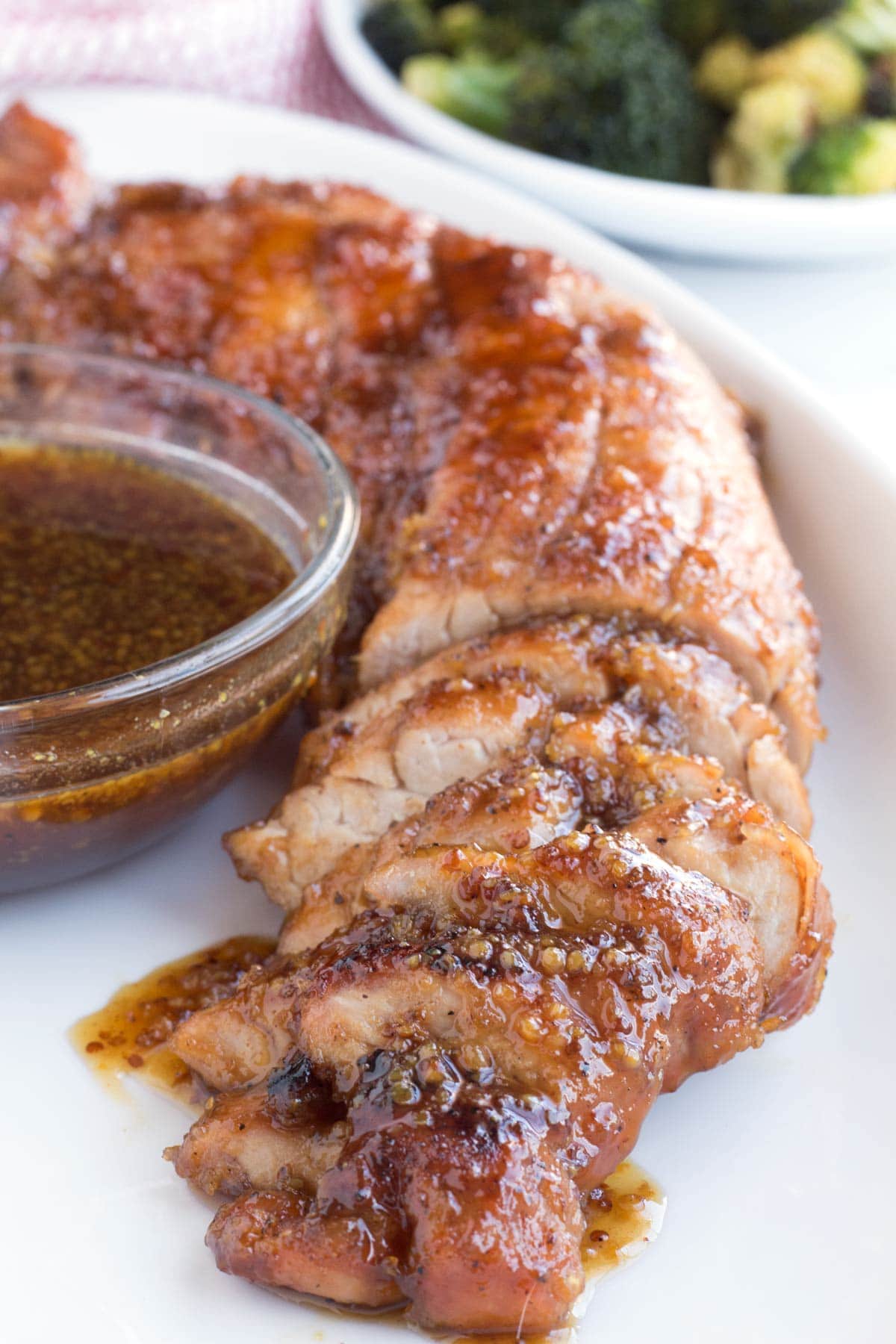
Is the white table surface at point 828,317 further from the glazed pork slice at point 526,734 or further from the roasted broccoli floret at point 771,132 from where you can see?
the glazed pork slice at point 526,734

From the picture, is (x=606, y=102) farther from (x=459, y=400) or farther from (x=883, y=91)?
(x=459, y=400)

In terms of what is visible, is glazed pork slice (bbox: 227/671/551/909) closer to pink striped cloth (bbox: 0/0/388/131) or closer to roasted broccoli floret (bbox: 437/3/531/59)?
pink striped cloth (bbox: 0/0/388/131)

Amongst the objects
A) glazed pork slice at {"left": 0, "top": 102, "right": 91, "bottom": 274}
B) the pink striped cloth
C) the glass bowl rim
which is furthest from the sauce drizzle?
the pink striped cloth

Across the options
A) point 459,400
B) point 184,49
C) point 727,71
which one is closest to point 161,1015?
point 459,400

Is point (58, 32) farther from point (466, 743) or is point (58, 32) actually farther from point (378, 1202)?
point (378, 1202)

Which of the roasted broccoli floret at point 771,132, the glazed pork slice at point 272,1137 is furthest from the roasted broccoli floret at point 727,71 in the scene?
the glazed pork slice at point 272,1137

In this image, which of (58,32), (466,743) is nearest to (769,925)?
(466,743)
